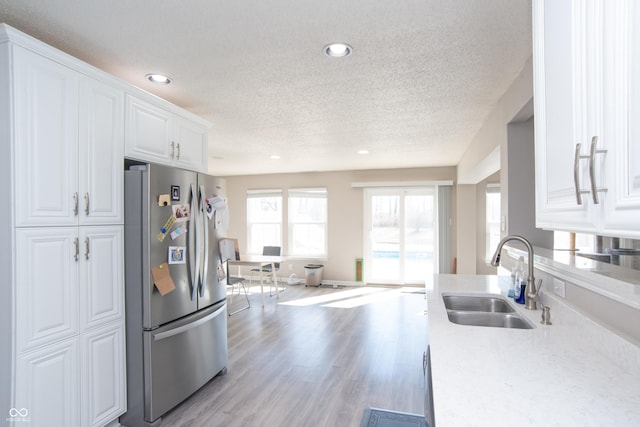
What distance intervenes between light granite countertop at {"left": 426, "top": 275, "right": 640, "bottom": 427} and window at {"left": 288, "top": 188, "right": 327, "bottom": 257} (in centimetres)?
563

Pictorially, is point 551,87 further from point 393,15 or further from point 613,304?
point 393,15

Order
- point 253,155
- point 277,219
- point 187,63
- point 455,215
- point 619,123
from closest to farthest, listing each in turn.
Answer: point 619,123, point 187,63, point 253,155, point 455,215, point 277,219

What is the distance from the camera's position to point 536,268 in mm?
1999

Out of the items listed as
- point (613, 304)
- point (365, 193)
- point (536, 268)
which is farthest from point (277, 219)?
point (613, 304)

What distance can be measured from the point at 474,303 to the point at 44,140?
2622 millimetres

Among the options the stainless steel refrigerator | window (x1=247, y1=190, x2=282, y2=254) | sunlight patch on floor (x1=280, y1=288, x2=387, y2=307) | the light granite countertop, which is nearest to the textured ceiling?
the stainless steel refrigerator

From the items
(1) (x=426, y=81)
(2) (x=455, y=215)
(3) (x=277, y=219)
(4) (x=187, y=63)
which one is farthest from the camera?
(3) (x=277, y=219)

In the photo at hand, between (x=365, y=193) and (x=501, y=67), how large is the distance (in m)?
4.69

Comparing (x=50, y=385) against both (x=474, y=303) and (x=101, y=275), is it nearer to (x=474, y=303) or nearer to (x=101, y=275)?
(x=101, y=275)

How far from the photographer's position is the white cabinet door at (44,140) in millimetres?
1599

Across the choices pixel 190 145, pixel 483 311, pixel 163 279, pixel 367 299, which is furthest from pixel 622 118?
pixel 367 299

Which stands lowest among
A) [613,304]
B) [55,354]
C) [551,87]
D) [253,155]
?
[55,354]

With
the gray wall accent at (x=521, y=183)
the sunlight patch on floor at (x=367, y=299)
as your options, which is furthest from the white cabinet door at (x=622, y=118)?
the sunlight patch on floor at (x=367, y=299)

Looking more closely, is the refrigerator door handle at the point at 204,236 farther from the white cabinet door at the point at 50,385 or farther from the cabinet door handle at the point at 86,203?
the white cabinet door at the point at 50,385
